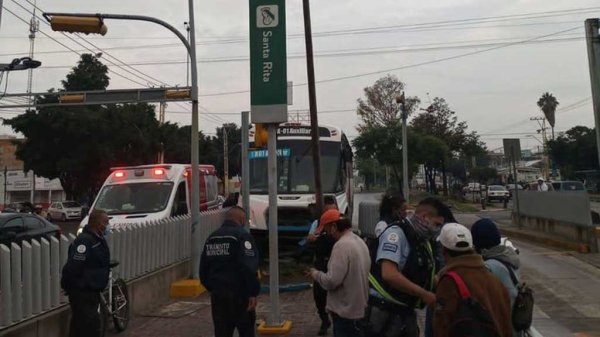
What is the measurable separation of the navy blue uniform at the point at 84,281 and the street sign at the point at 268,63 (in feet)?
9.12

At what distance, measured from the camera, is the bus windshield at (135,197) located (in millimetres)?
12750

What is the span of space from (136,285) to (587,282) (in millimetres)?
8039

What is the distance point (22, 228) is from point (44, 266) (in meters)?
8.20

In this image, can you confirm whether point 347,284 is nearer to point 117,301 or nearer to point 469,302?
point 469,302

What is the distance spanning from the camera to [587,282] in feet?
35.2

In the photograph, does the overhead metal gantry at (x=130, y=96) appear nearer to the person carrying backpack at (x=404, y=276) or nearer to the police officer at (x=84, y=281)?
the police officer at (x=84, y=281)

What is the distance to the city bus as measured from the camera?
13695 millimetres

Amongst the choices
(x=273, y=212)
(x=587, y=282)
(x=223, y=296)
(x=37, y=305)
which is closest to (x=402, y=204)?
(x=223, y=296)

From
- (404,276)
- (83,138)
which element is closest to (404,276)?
(404,276)

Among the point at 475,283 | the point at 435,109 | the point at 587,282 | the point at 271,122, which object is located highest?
Answer: the point at 435,109

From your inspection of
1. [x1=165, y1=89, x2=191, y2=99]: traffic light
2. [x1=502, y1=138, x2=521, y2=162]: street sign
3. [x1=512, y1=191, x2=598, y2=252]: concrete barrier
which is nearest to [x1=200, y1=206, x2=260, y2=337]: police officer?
[x1=165, y1=89, x2=191, y2=99]: traffic light

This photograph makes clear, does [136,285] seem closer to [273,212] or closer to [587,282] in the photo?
[273,212]

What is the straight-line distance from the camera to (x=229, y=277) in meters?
5.32

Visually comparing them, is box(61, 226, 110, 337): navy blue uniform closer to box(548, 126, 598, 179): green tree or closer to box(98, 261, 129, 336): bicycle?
box(98, 261, 129, 336): bicycle
